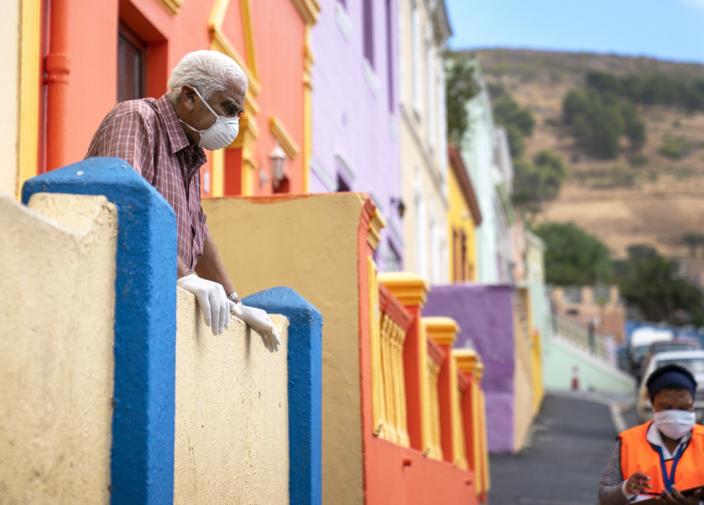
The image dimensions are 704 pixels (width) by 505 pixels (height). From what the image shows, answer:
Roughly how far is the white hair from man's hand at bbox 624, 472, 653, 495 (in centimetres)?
277

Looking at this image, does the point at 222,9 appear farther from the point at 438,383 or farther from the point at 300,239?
the point at 438,383

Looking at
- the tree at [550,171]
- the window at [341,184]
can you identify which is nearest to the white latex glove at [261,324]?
the window at [341,184]

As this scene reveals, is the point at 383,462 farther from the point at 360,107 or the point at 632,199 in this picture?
the point at 632,199

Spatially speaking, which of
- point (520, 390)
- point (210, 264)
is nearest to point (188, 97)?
point (210, 264)

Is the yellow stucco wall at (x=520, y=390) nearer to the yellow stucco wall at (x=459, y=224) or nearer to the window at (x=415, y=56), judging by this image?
the yellow stucco wall at (x=459, y=224)

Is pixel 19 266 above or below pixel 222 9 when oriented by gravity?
below

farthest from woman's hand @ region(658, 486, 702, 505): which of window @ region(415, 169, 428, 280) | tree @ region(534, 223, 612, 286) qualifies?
tree @ region(534, 223, 612, 286)

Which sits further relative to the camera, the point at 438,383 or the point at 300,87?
the point at 300,87

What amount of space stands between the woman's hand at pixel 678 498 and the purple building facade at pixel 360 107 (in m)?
6.73

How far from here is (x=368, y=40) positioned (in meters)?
15.2

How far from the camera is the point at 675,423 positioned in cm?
491

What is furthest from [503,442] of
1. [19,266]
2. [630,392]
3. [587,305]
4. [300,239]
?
[587,305]

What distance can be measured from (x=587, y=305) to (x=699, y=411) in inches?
2310

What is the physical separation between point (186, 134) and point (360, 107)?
1044 cm
